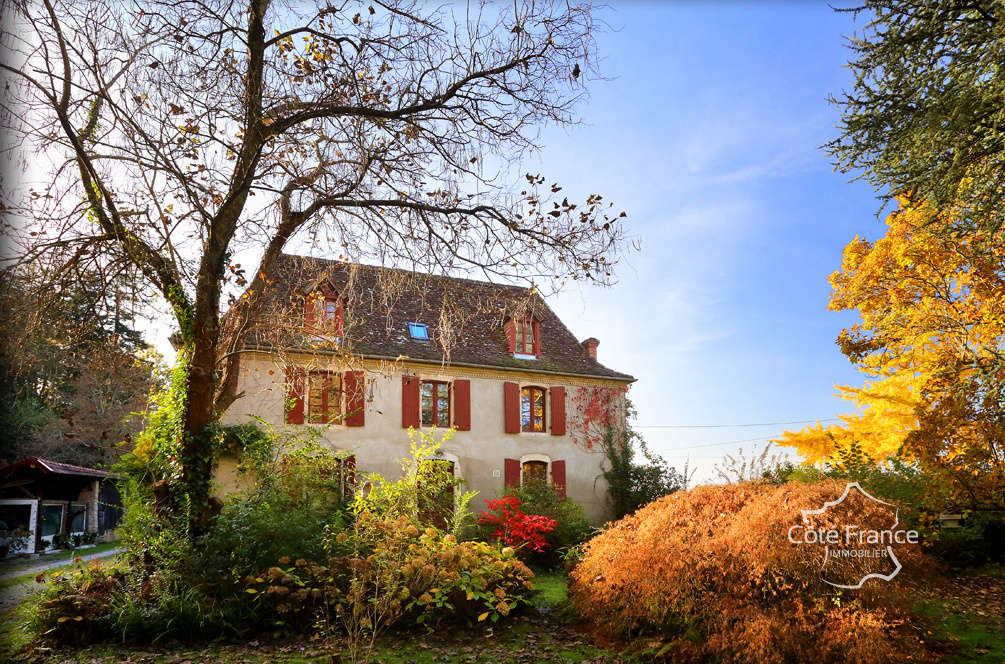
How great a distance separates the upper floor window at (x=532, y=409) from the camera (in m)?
18.1

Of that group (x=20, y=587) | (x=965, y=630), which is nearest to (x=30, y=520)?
(x=20, y=587)

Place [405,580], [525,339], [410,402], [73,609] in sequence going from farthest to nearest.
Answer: [525,339], [410,402], [405,580], [73,609]

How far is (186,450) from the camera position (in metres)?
8.12

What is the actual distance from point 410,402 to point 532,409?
3712mm

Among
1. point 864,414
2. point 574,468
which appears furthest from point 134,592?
point 864,414

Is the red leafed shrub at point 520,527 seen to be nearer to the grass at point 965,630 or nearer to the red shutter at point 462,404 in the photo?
the red shutter at point 462,404

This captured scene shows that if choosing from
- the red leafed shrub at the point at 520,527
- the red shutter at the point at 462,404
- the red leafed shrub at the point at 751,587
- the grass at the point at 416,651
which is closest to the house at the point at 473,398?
the red shutter at the point at 462,404

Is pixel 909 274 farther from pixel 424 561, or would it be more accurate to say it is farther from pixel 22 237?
pixel 22 237

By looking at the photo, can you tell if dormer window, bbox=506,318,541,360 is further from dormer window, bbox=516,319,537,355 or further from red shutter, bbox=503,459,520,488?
red shutter, bbox=503,459,520,488

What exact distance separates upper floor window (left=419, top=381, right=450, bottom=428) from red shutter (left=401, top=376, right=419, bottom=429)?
0.32 m

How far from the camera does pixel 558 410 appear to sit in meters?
18.2

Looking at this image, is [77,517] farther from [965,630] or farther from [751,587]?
[965,630]

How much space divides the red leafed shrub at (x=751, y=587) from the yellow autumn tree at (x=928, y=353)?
3.61 m

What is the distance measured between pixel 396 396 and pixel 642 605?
425 inches
